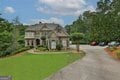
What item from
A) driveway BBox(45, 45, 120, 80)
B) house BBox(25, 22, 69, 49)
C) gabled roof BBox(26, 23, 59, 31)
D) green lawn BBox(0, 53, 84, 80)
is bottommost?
driveway BBox(45, 45, 120, 80)

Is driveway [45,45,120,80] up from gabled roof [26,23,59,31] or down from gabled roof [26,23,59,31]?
down

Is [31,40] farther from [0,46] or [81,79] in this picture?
[81,79]

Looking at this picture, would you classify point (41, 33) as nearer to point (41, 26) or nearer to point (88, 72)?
point (41, 26)

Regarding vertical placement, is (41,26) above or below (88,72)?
above

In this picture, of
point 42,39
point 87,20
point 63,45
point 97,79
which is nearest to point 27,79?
point 97,79

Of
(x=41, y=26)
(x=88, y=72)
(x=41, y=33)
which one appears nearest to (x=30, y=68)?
(x=88, y=72)

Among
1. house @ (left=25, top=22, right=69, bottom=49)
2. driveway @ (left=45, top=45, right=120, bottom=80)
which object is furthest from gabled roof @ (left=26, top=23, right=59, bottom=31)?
driveway @ (left=45, top=45, right=120, bottom=80)

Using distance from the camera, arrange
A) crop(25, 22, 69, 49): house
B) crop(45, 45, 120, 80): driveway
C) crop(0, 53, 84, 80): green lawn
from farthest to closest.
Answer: crop(25, 22, 69, 49): house < crop(0, 53, 84, 80): green lawn < crop(45, 45, 120, 80): driveway

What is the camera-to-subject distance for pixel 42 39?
76.8m

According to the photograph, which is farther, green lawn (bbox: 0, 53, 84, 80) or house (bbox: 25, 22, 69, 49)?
house (bbox: 25, 22, 69, 49)

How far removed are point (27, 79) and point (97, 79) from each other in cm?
424

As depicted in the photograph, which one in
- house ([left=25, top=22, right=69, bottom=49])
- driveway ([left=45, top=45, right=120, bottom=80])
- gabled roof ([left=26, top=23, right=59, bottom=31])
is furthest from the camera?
gabled roof ([left=26, top=23, right=59, bottom=31])

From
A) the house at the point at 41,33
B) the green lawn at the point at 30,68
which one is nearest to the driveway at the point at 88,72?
the green lawn at the point at 30,68

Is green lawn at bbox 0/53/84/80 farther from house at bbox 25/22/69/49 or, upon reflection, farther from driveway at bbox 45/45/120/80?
house at bbox 25/22/69/49
